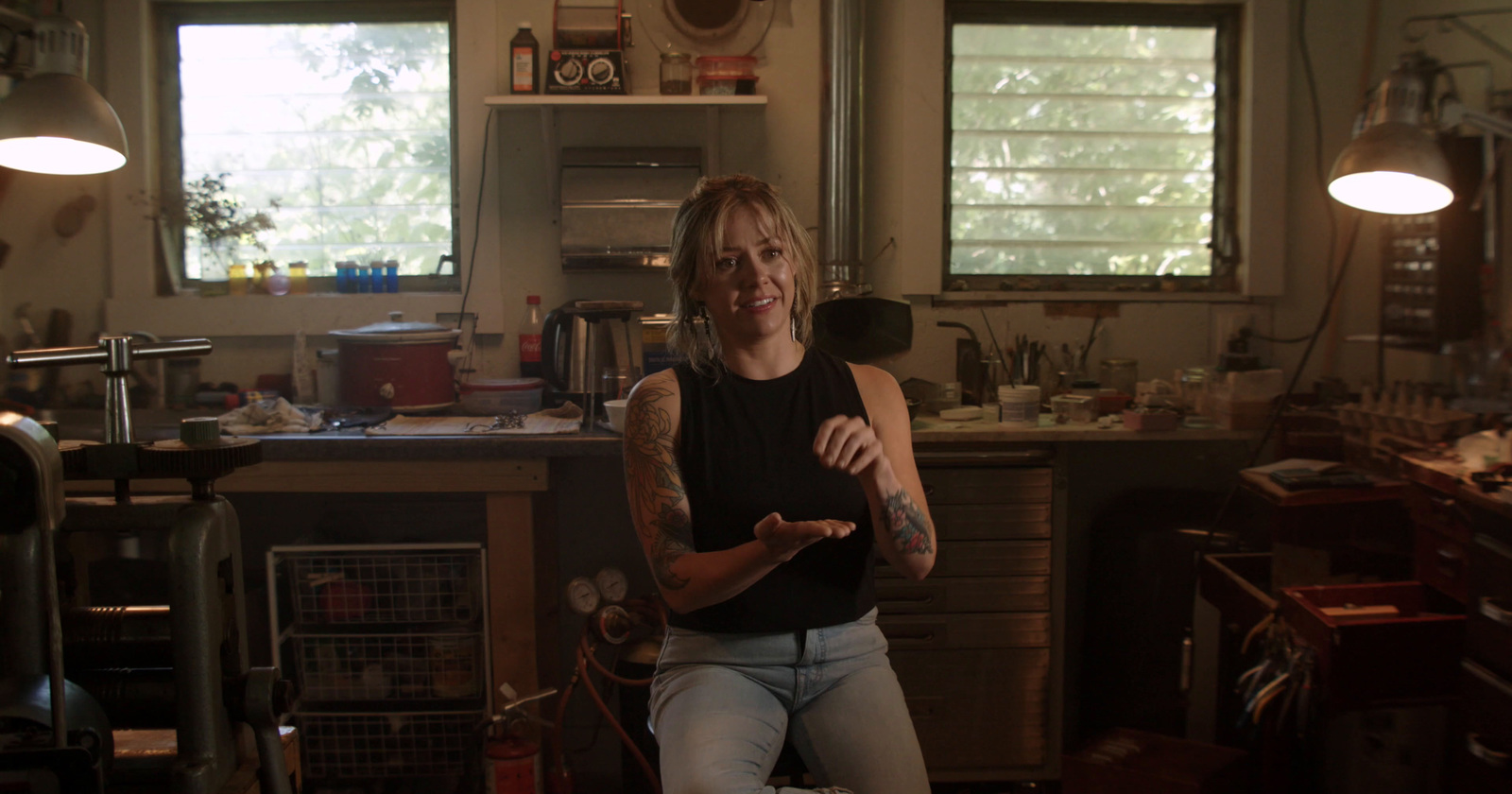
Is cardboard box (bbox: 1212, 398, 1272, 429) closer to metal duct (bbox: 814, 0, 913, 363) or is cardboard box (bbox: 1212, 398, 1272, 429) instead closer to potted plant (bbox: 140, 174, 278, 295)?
metal duct (bbox: 814, 0, 913, 363)

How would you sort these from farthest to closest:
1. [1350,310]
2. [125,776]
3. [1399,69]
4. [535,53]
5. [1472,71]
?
1. [1350,310]
2. [535,53]
3. [1472,71]
4. [1399,69]
5. [125,776]

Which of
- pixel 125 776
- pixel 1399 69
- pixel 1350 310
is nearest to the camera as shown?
pixel 125 776

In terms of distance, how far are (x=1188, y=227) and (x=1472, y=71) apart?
0.84 metres

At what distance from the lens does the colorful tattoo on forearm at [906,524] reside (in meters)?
1.59

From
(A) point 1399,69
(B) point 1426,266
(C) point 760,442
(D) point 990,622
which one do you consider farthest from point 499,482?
(B) point 1426,266

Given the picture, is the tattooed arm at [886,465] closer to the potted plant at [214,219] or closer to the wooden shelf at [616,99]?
the wooden shelf at [616,99]

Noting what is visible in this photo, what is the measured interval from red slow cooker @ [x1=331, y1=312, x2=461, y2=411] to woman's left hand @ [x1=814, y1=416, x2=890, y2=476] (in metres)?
1.75

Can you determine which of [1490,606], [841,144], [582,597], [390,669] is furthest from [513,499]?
[1490,606]

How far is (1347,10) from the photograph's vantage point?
3201mm

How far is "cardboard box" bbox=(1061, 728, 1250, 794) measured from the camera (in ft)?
7.43

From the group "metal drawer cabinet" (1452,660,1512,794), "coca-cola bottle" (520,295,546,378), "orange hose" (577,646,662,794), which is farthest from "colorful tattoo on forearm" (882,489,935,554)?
"coca-cola bottle" (520,295,546,378)

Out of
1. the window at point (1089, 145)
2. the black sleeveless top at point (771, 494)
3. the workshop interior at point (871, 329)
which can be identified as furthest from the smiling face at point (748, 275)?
the window at point (1089, 145)

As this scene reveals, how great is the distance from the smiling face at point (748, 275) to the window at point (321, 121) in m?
1.82

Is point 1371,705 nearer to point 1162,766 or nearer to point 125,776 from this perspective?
point 1162,766
